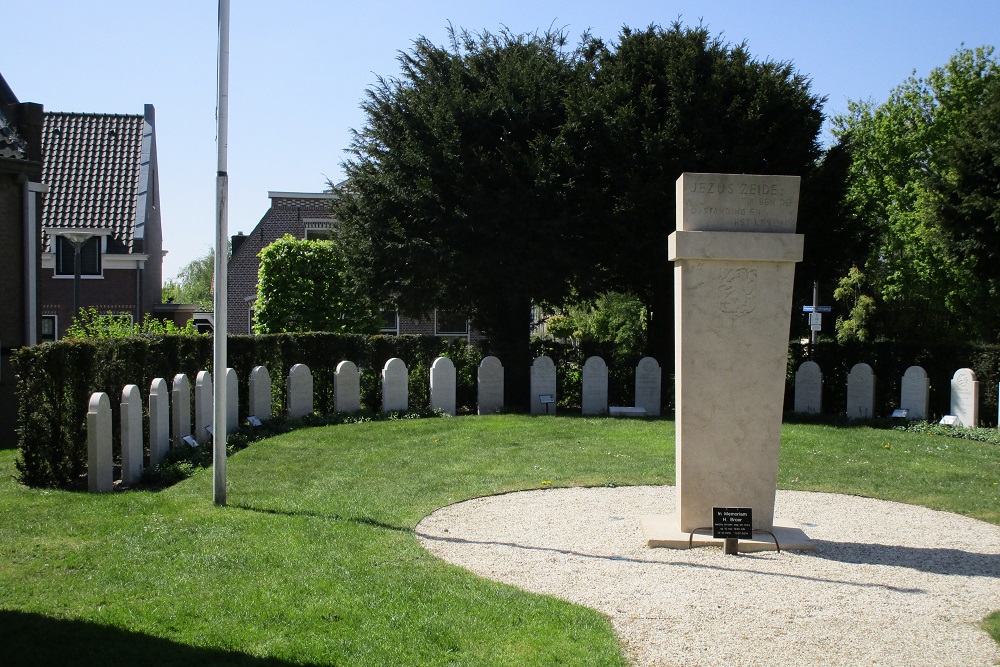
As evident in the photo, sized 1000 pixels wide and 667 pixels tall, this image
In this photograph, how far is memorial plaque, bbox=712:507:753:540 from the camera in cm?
713

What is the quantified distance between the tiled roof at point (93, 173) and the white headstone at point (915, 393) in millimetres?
24406

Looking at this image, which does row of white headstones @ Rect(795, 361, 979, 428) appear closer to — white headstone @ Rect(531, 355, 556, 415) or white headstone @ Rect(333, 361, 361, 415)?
white headstone @ Rect(531, 355, 556, 415)

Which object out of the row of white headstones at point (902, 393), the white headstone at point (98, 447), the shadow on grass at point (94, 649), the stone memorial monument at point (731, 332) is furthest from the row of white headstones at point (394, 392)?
the stone memorial monument at point (731, 332)

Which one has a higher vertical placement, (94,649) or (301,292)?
(301,292)

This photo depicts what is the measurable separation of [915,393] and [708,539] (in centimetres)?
1241

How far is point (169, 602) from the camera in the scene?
5.44m

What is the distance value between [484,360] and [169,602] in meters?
14.3

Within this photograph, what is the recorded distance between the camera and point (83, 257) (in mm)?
30453

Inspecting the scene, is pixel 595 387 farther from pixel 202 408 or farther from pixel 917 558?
pixel 917 558

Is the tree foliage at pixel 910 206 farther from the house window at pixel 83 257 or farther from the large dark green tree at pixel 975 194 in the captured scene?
the house window at pixel 83 257

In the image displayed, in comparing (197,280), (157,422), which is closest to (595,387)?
(157,422)

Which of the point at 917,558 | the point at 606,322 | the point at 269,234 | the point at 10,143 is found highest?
the point at 269,234

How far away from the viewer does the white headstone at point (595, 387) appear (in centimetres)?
1944

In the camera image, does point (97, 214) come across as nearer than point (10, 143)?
No
